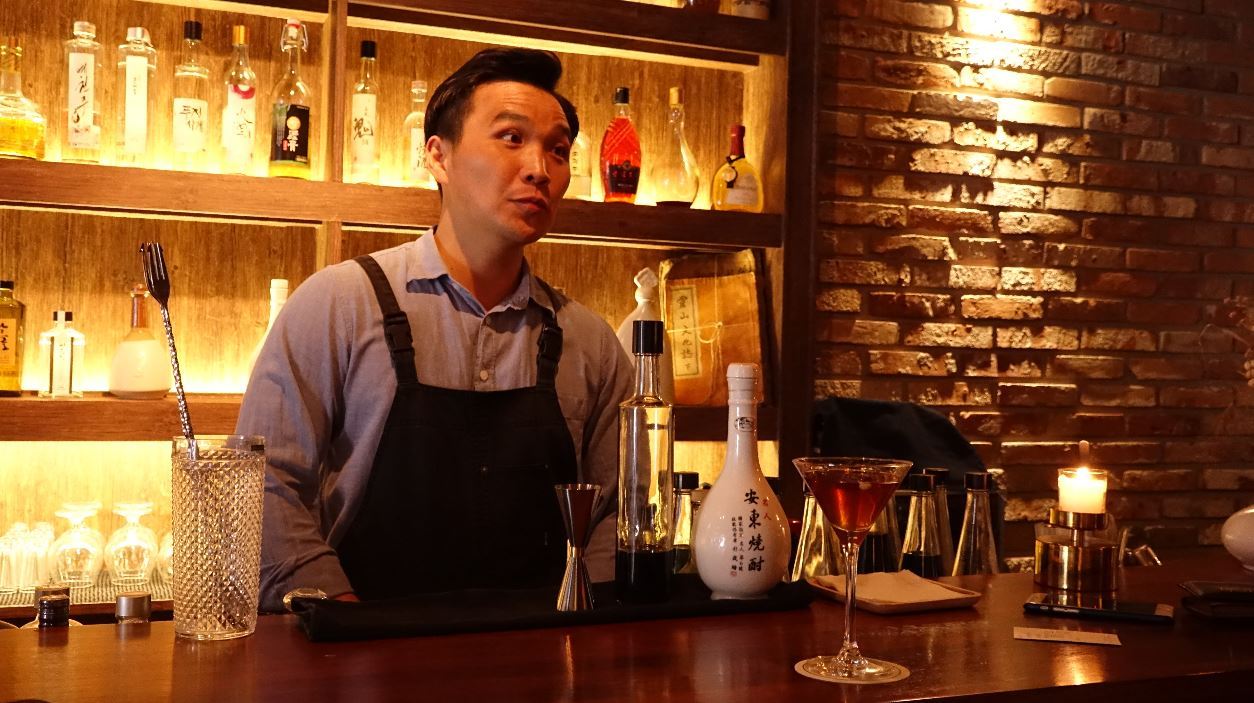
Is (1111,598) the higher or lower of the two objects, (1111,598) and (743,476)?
the lower

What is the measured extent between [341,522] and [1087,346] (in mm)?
2397

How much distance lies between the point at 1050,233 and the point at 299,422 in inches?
93.8

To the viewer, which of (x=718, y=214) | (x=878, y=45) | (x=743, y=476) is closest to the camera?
(x=743, y=476)

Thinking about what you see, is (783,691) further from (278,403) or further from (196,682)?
(278,403)

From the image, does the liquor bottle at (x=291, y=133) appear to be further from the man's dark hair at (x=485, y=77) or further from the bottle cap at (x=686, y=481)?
the bottle cap at (x=686, y=481)

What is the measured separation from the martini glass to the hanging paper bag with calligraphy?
5.96 ft

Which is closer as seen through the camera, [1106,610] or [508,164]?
[1106,610]

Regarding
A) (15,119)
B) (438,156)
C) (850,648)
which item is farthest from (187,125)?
(850,648)

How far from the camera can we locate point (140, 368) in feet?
8.71

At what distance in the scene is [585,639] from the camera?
4.25ft

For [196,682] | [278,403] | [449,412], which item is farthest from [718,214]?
[196,682]

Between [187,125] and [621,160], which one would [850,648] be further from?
[187,125]

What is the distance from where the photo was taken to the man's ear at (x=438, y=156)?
90.5 inches

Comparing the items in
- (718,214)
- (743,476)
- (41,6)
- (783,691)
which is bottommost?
(783,691)
